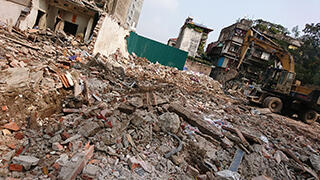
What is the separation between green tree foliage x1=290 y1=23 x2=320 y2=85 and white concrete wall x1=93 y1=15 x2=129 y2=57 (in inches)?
854

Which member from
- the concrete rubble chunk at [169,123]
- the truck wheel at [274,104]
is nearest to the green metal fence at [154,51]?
the truck wheel at [274,104]

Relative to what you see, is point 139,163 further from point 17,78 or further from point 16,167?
point 17,78

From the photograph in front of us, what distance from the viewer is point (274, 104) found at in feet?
29.8

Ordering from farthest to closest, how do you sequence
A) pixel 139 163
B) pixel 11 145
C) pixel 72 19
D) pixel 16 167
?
pixel 72 19
pixel 139 163
pixel 11 145
pixel 16 167

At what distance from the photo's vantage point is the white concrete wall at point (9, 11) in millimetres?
7430

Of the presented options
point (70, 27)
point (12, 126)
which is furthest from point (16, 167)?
point (70, 27)

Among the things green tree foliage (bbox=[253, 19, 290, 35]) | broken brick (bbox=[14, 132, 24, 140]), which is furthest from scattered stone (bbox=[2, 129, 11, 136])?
green tree foliage (bbox=[253, 19, 290, 35])

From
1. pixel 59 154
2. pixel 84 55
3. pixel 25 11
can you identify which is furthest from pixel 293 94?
pixel 25 11

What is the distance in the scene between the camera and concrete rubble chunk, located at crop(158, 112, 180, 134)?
13.4 feet

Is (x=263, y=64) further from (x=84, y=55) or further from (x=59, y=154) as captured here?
(x=59, y=154)

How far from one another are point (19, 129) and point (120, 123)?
204 centimetres

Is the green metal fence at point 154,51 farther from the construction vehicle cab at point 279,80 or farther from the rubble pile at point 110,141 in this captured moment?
the rubble pile at point 110,141

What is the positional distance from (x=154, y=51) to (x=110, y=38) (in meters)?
5.60

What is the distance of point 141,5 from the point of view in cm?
3052
